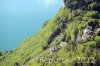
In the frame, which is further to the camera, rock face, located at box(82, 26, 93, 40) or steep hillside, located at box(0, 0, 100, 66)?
rock face, located at box(82, 26, 93, 40)

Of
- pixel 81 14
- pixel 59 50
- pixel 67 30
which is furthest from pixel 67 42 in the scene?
pixel 81 14

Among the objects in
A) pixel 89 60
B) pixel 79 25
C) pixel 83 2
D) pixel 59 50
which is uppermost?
pixel 83 2

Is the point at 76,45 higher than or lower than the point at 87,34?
lower

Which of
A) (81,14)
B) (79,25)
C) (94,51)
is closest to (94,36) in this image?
(94,51)

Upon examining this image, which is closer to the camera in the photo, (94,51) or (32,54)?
(94,51)

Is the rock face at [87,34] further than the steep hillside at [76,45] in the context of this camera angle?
Yes

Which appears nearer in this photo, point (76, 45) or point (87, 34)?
point (87, 34)

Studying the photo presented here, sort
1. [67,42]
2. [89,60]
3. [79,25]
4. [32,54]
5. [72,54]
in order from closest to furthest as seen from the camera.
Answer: [89,60]
[72,54]
[67,42]
[79,25]
[32,54]

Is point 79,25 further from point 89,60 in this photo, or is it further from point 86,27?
point 89,60

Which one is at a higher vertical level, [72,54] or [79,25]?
[79,25]

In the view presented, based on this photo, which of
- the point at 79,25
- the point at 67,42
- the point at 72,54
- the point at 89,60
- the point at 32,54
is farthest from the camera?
the point at 32,54
